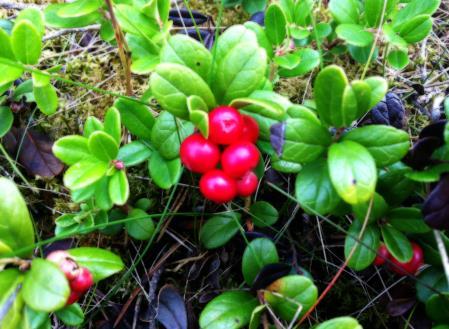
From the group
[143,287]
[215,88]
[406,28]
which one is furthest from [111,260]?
[406,28]

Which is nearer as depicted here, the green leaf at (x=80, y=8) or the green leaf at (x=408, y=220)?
the green leaf at (x=408, y=220)

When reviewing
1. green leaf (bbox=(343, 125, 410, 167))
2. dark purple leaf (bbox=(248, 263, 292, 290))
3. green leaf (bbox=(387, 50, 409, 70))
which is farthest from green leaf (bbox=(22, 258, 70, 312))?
green leaf (bbox=(387, 50, 409, 70))

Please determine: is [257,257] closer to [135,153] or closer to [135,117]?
[135,153]

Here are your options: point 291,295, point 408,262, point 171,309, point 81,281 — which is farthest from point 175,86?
point 408,262

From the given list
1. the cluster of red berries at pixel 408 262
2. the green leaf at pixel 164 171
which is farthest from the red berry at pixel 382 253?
the green leaf at pixel 164 171

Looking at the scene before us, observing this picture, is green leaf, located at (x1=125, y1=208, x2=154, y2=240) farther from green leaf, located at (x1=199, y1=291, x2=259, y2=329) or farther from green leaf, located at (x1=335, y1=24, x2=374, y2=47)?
green leaf, located at (x1=335, y1=24, x2=374, y2=47)

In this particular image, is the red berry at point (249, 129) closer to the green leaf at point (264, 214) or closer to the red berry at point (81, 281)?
the green leaf at point (264, 214)

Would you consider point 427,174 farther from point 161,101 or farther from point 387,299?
point 161,101
